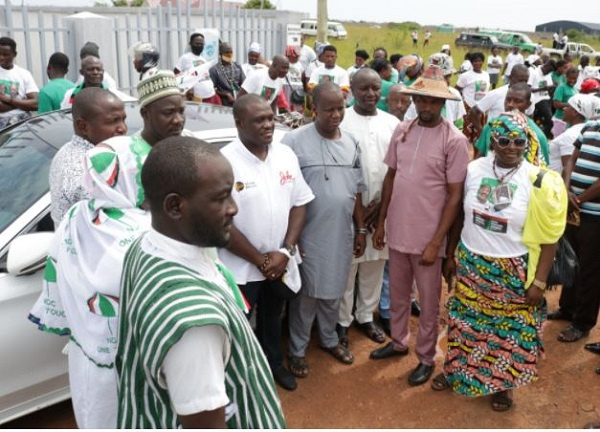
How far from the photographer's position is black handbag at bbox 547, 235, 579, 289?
3.46 meters

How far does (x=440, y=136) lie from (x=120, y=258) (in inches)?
78.2

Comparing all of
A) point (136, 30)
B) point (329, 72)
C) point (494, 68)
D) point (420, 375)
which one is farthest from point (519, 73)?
point (494, 68)

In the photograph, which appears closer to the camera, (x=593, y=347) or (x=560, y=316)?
(x=593, y=347)

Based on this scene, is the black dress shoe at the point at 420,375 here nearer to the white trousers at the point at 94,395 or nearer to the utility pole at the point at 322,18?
the white trousers at the point at 94,395

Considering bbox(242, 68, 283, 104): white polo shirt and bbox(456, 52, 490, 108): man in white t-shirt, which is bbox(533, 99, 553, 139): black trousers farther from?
bbox(242, 68, 283, 104): white polo shirt

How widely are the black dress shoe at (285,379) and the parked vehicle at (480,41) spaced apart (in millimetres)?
33078

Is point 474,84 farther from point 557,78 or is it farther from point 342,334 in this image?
point 342,334

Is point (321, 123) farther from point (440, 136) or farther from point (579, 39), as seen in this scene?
point (579, 39)

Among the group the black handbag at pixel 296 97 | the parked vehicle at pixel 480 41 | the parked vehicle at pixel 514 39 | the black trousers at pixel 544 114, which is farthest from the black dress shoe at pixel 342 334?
the parked vehicle at pixel 514 39

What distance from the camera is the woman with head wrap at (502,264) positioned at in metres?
3.11

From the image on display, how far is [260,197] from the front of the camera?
3180 millimetres

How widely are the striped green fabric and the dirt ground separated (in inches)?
78.0

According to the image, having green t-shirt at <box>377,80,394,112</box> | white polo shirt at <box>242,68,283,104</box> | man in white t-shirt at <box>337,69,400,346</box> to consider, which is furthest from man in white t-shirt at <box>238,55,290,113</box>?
man in white t-shirt at <box>337,69,400,346</box>

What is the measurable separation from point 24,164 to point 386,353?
2.61 metres
